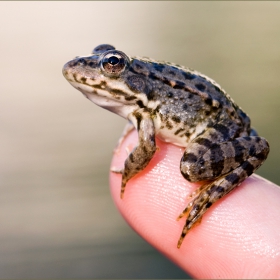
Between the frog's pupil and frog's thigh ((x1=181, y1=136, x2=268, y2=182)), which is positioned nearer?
frog's thigh ((x1=181, y1=136, x2=268, y2=182))

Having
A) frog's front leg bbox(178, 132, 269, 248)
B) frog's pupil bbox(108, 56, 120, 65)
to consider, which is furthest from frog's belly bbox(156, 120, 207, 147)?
frog's pupil bbox(108, 56, 120, 65)

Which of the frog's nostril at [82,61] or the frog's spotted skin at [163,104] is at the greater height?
the frog's nostril at [82,61]

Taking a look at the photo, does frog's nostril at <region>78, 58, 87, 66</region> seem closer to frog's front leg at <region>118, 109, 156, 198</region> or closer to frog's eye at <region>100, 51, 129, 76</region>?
frog's eye at <region>100, 51, 129, 76</region>

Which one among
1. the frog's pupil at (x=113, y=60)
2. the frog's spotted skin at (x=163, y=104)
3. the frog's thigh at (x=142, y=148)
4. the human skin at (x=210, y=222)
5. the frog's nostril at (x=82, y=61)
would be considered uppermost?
the frog's pupil at (x=113, y=60)

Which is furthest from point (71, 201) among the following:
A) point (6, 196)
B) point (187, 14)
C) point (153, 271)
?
point (187, 14)

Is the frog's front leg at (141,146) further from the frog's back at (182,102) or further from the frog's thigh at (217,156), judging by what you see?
the frog's thigh at (217,156)

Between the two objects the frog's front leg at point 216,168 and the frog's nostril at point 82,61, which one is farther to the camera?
the frog's nostril at point 82,61

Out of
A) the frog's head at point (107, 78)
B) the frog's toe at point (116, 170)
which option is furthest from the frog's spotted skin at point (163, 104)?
the frog's toe at point (116, 170)
